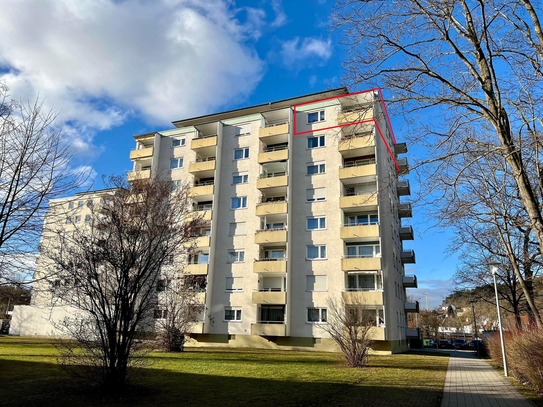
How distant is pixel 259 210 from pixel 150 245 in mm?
28034

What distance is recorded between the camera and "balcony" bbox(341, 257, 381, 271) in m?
33.1

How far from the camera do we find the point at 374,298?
32344 mm

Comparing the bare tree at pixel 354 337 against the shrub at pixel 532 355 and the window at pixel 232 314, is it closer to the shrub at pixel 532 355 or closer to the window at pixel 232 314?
the shrub at pixel 532 355

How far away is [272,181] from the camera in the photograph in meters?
39.5

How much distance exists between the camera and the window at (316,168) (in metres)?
39.1

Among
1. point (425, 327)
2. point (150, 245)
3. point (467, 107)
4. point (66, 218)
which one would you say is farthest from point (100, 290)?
point (425, 327)

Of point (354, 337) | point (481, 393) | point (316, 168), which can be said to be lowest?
point (481, 393)

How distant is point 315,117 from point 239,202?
1170 centimetres

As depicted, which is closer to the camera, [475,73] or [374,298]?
[475,73]

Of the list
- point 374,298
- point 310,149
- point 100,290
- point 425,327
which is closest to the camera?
point 100,290


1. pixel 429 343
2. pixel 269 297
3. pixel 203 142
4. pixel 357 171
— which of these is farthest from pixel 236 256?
pixel 429 343

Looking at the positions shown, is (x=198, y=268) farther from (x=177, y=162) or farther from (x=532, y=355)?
(x=532, y=355)

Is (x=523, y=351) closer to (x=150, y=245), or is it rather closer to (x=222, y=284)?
(x=150, y=245)

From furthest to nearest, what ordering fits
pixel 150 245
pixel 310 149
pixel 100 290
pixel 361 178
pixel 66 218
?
1. pixel 310 149
2. pixel 361 178
3. pixel 66 218
4. pixel 150 245
5. pixel 100 290
